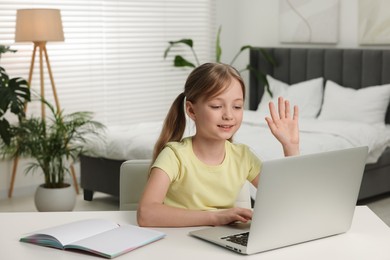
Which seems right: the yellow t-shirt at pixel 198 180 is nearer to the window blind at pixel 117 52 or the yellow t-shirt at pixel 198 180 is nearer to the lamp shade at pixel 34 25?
the lamp shade at pixel 34 25

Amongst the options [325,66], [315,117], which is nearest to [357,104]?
[315,117]

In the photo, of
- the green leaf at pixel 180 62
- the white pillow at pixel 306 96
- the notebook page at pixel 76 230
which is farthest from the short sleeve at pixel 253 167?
the green leaf at pixel 180 62

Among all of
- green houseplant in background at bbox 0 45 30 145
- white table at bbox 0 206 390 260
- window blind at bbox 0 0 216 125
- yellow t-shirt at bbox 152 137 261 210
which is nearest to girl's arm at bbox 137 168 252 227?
white table at bbox 0 206 390 260

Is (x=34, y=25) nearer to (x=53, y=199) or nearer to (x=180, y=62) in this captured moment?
(x=53, y=199)

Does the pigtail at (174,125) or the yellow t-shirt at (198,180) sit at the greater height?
the pigtail at (174,125)

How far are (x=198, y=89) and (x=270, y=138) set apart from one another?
2.64m

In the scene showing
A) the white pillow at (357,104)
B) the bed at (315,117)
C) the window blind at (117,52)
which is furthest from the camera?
the window blind at (117,52)

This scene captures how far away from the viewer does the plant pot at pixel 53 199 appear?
478 centimetres

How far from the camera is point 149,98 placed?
255 inches

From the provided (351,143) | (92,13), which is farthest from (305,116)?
(92,13)

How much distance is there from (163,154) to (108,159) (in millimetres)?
3004

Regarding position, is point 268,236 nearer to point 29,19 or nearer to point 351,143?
point 351,143

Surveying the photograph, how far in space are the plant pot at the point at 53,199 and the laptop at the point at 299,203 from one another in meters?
3.00

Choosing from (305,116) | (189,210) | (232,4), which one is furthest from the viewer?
(232,4)
